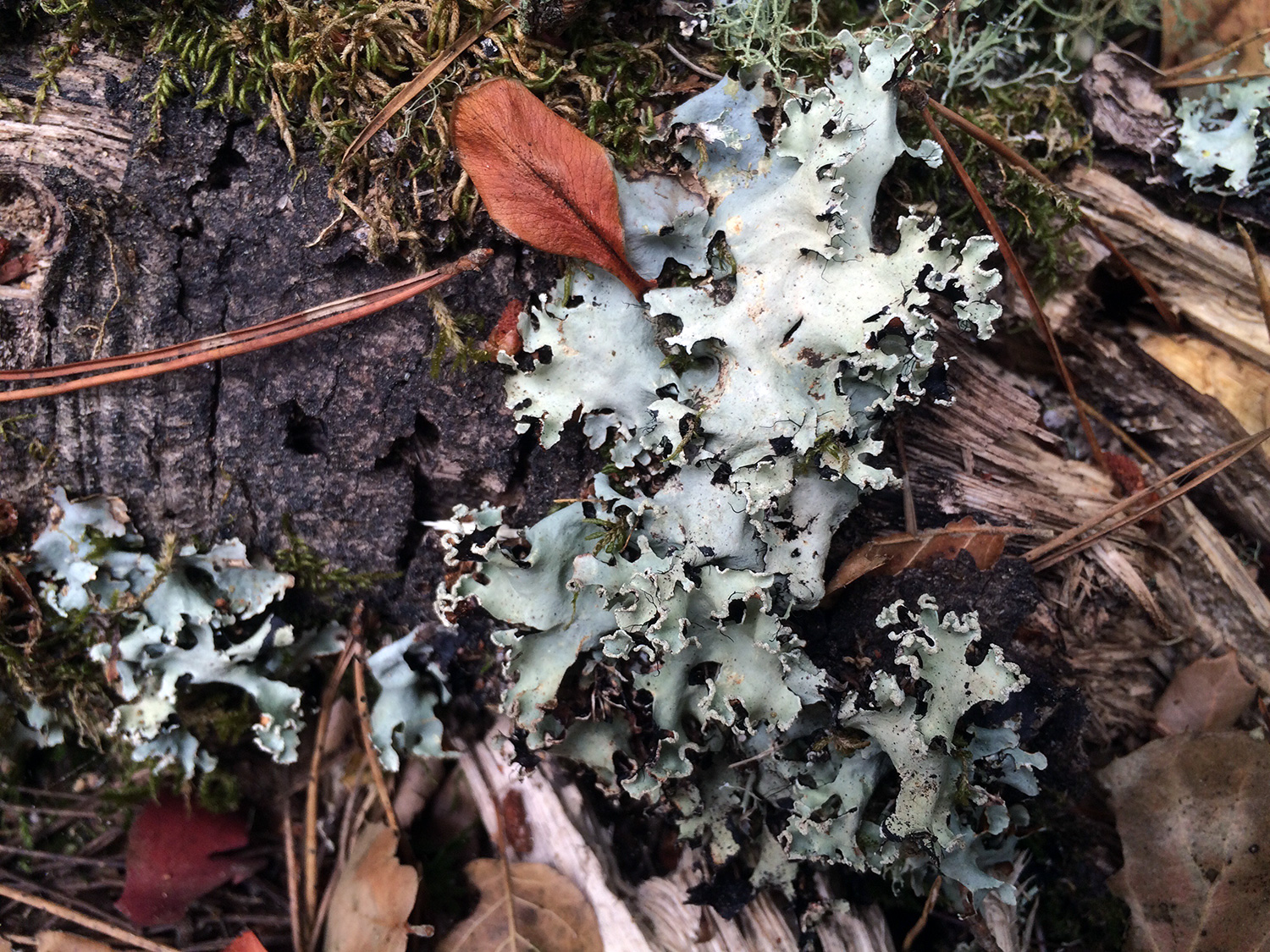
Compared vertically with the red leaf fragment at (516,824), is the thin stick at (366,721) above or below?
above

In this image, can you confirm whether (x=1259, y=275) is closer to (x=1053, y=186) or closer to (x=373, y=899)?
(x=1053, y=186)

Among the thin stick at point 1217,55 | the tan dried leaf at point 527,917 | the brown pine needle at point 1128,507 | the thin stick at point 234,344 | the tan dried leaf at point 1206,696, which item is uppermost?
the thin stick at point 1217,55

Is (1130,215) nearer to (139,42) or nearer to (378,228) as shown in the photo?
(378,228)

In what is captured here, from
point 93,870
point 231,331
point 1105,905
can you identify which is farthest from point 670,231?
point 93,870

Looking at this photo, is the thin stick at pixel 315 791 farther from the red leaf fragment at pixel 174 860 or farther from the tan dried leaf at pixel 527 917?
the tan dried leaf at pixel 527 917

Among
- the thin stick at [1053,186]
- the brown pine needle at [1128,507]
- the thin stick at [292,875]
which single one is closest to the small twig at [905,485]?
the brown pine needle at [1128,507]

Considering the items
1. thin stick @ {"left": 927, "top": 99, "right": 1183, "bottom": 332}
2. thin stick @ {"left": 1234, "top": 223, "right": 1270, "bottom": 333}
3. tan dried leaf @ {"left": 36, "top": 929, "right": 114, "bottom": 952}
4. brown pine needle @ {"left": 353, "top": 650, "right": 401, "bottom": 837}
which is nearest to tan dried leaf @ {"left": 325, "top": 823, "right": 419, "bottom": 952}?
brown pine needle @ {"left": 353, "top": 650, "right": 401, "bottom": 837}
